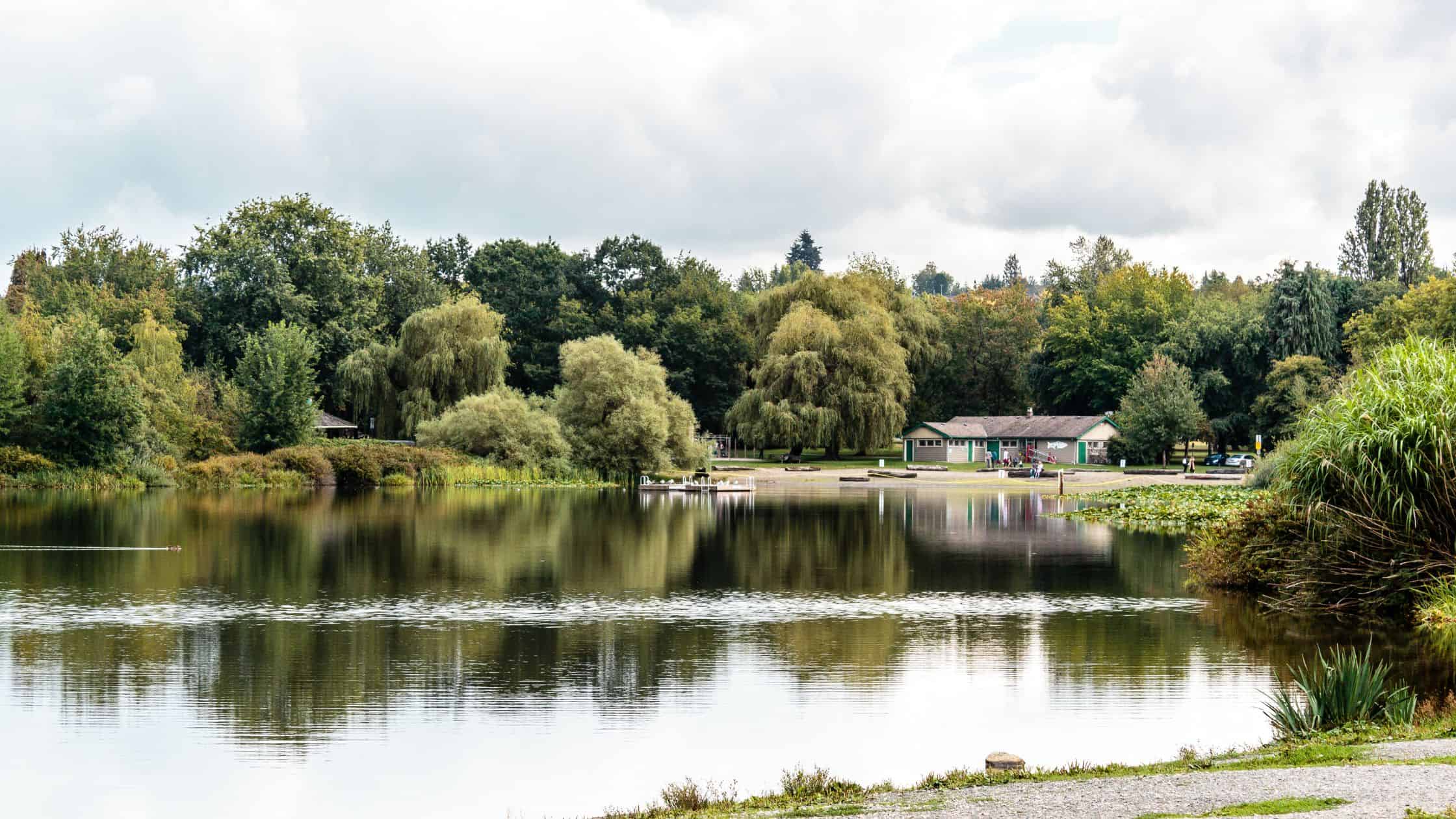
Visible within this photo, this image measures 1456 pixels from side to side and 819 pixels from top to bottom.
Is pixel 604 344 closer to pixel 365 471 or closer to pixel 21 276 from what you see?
pixel 365 471

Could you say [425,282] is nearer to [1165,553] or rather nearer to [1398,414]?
[1165,553]

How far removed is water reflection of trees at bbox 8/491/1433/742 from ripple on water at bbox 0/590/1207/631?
432 mm

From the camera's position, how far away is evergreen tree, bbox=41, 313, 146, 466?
60656 millimetres

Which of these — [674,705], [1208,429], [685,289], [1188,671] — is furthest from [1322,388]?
[674,705]

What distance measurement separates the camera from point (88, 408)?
199 feet

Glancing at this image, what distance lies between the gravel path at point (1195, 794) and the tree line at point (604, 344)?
59.3m

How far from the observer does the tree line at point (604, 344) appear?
6906cm

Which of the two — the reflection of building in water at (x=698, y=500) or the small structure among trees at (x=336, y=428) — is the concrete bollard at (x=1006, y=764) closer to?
the reflection of building in water at (x=698, y=500)

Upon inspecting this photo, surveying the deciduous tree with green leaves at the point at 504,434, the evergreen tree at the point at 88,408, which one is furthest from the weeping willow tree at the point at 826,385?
the evergreen tree at the point at 88,408

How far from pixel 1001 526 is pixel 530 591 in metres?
22.8

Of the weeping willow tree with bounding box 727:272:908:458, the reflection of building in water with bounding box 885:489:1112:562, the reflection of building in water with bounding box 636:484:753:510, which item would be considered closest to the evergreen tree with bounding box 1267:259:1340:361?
the weeping willow tree with bounding box 727:272:908:458

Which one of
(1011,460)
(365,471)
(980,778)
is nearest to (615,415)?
(365,471)

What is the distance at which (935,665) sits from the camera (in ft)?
63.8

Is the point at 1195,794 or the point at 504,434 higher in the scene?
the point at 504,434
